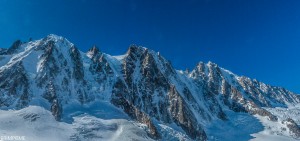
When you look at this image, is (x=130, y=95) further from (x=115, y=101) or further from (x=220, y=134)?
(x=220, y=134)

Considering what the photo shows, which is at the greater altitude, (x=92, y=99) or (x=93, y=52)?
(x=93, y=52)

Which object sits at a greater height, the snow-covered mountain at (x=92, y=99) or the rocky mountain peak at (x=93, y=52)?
the rocky mountain peak at (x=93, y=52)

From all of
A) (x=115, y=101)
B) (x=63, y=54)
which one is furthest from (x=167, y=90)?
(x=63, y=54)

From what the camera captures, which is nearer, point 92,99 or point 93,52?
point 92,99

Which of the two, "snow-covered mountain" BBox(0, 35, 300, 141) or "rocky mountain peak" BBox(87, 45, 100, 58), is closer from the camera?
"snow-covered mountain" BBox(0, 35, 300, 141)

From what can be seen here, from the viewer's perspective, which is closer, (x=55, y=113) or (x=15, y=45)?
(x=55, y=113)

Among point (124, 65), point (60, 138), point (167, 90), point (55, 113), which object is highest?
point (124, 65)

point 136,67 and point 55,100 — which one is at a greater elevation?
point 136,67

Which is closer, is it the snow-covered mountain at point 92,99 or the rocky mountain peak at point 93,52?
the snow-covered mountain at point 92,99

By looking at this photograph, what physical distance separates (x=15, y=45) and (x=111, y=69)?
1895 inches

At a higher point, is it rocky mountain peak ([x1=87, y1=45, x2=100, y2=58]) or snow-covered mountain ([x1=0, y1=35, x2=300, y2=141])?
rocky mountain peak ([x1=87, y1=45, x2=100, y2=58])

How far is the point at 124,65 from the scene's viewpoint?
18875 cm

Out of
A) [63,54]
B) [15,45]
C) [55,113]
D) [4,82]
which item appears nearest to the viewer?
[55,113]

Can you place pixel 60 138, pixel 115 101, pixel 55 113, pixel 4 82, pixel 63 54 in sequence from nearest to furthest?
pixel 60 138
pixel 55 113
pixel 4 82
pixel 115 101
pixel 63 54
